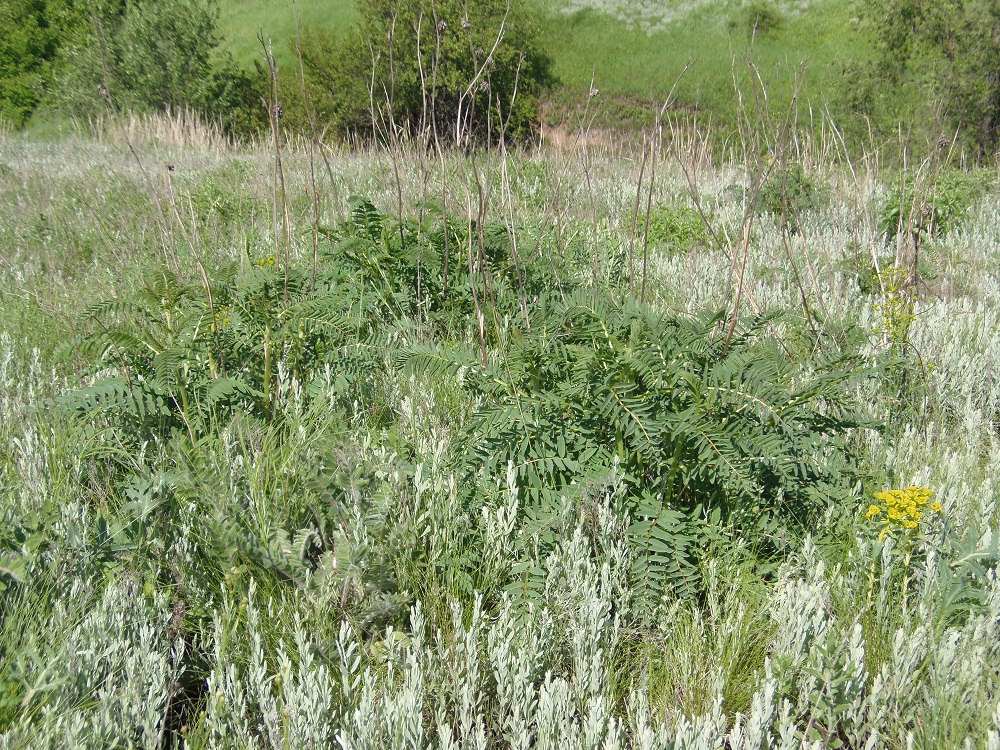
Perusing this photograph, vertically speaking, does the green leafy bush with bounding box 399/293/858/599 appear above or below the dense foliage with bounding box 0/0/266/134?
below

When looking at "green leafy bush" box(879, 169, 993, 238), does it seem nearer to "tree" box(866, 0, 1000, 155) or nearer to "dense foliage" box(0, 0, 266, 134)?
"tree" box(866, 0, 1000, 155)

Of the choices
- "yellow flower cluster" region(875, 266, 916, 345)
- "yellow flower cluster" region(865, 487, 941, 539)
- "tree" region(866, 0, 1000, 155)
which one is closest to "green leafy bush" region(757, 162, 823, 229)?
"yellow flower cluster" region(875, 266, 916, 345)

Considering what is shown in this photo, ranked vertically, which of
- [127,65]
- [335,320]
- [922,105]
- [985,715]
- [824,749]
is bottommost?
[824,749]

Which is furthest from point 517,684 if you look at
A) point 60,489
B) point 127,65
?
point 127,65

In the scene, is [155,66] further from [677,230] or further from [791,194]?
[791,194]

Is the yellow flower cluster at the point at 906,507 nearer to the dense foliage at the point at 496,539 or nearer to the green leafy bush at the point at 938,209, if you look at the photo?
the dense foliage at the point at 496,539

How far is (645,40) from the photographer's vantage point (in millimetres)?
30594

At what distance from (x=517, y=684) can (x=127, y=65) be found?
27.2m

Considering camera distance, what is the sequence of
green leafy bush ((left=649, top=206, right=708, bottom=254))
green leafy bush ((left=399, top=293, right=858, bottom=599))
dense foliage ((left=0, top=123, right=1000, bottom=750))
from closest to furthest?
dense foliage ((left=0, top=123, right=1000, bottom=750)), green leafy bush ((left=399, top=293, right=858, bottom=599)), green leafy bush ((left=649, top=206, right=708, bottom=254))

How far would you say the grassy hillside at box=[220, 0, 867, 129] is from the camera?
26597 millimetres

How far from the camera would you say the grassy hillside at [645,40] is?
26597mm

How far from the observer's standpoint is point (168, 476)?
2.16m

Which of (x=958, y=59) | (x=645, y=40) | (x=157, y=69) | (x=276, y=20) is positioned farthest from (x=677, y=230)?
(x=276, y=20)

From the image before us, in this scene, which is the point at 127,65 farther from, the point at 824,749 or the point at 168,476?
the point at 824,749
